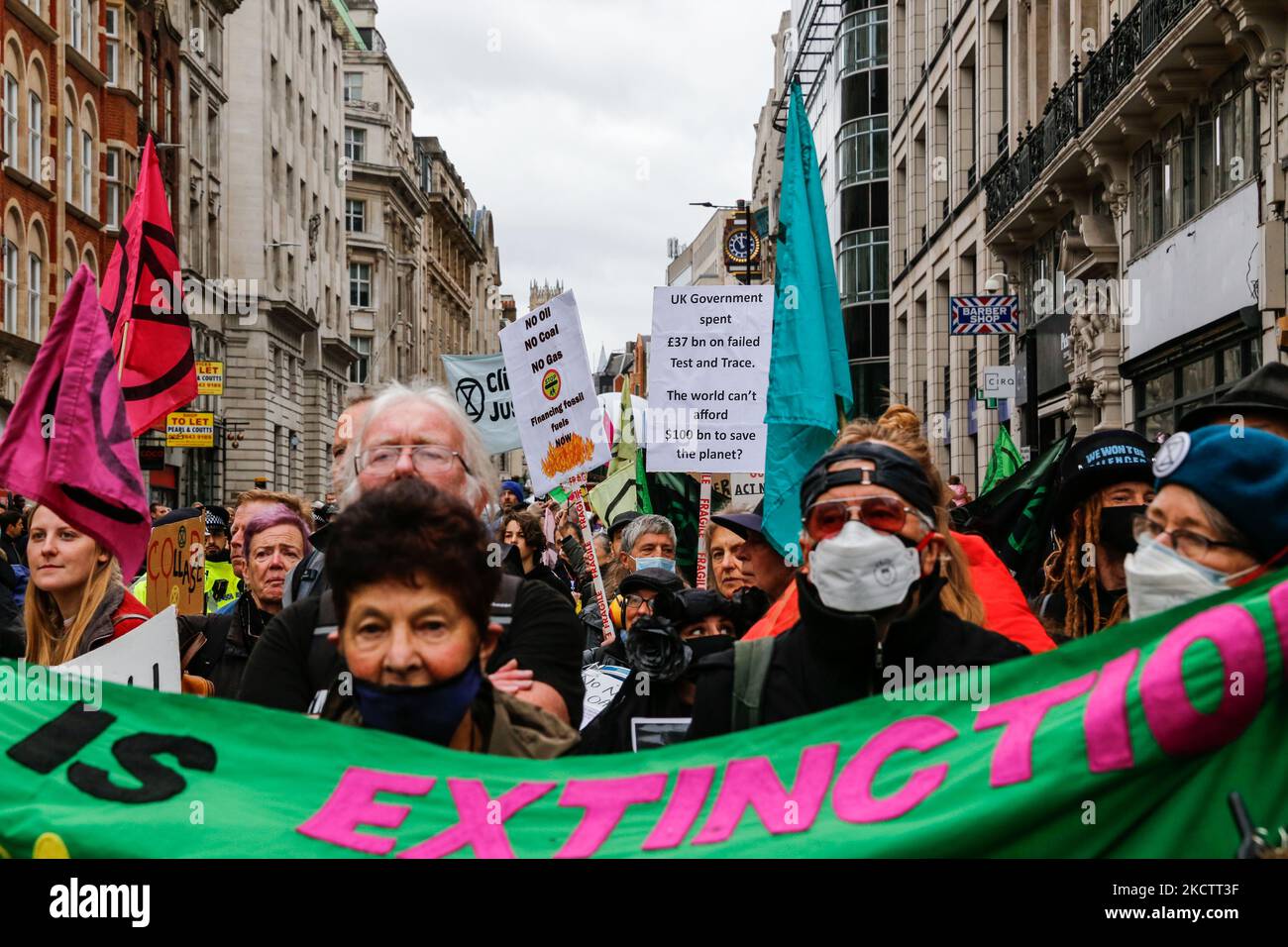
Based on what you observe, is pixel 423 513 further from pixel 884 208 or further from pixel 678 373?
pixel 884 208

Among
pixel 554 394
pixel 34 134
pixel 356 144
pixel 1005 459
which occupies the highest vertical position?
pixel 356 144

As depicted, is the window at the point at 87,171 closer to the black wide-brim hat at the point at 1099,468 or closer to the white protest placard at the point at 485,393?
the white protest placard at the point at 485,393

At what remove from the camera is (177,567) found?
29.5ft

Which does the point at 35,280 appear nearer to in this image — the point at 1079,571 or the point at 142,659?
the point at 142,659

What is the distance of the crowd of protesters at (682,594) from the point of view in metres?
3.21

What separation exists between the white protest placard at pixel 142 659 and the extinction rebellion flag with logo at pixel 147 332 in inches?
120

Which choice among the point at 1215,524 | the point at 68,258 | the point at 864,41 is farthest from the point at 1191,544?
the point at 864,41

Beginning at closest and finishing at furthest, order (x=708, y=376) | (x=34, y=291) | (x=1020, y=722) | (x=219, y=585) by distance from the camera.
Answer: (x=1020, y=722), (x=708, y=376), (x=219, y=585), (x=34, y=291)

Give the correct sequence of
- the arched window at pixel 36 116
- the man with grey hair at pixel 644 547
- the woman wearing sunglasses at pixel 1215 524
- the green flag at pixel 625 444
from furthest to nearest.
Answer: the arched window at pixel 36 116 < the green flag at pixel 625 444 < the man with grey hair at pixel 644 547 < the woman wearing sunglasses at pixel 1215 524

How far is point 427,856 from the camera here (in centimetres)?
308

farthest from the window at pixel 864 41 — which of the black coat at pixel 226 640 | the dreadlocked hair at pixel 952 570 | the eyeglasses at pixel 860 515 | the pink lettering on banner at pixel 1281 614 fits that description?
the pink lettering on banner at pixel 1281 614

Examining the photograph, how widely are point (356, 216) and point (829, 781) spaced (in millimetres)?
85178

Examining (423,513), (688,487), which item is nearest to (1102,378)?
(688,487)
